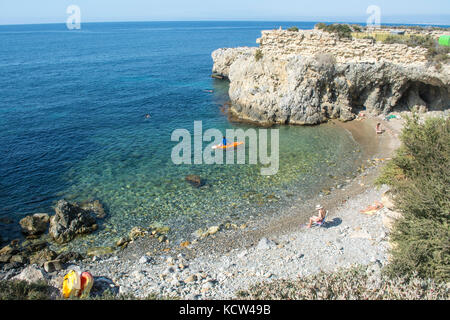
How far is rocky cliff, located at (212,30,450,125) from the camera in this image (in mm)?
30844

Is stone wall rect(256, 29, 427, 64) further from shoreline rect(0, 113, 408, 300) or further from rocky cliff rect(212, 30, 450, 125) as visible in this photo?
shoreline rect(0, 113, 408, 300)

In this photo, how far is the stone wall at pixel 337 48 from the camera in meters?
30.1

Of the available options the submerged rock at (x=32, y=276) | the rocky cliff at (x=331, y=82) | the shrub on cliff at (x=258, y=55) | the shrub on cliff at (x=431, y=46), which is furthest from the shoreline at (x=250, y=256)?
the shrub on cliff at (x=258, y=55)

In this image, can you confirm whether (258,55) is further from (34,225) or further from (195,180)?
(34,225)

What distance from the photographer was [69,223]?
17188mm

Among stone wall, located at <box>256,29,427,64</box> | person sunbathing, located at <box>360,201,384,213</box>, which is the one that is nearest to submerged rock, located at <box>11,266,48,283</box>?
person sunbathing, located at <box>360,201,384,213</box>

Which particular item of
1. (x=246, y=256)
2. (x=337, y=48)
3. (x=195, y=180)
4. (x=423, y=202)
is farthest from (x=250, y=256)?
(x=337, y=48)

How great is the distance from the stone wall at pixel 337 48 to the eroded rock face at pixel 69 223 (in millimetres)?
27211

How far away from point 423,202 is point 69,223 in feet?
56.6

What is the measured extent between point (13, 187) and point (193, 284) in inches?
651

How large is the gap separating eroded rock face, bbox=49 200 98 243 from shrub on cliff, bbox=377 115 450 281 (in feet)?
50.6

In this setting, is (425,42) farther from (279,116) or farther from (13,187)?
(13,187)

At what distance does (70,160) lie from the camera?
2581 cm
